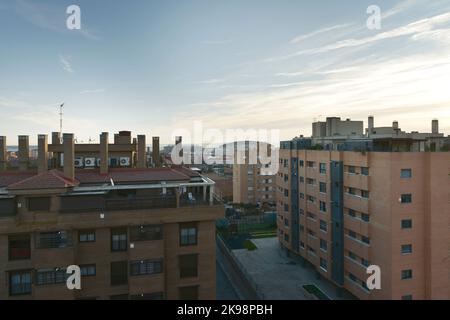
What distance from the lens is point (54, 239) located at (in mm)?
18359

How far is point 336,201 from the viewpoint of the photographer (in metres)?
31.2

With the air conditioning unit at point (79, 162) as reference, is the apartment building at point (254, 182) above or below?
below

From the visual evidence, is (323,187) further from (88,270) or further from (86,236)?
(88,270)

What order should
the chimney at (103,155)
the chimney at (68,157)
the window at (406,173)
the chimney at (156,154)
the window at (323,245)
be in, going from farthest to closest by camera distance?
the window at (323,245) → the chimney at (156,154) → the window at (406,173) → the chimney at (103,155) → the chimney at (68,157)

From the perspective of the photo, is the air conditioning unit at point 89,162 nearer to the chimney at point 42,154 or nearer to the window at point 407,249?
the chimney at point 42,154

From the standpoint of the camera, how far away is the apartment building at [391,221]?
25047 millimetres

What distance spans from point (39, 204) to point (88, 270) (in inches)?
200

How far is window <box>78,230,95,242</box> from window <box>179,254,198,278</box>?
5.76 m

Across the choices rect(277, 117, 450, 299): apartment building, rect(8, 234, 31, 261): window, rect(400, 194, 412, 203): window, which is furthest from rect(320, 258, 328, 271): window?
rect(8, 234, 31, 261): window

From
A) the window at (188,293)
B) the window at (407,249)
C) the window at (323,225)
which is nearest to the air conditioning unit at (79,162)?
the window at (188,293)

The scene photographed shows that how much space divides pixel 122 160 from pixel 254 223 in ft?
114

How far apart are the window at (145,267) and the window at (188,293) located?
230 centimetres

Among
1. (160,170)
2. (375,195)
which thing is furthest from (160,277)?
(375,195)
